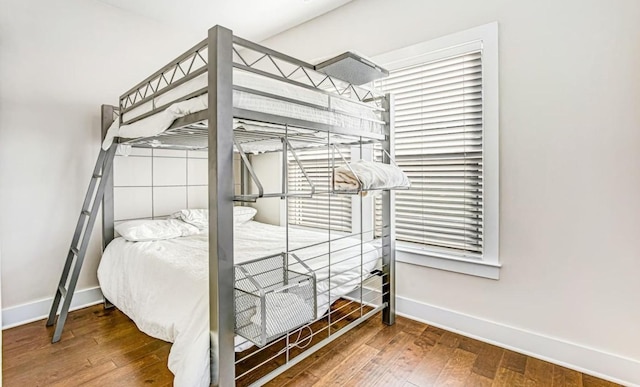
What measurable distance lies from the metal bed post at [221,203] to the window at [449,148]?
5.21 ft

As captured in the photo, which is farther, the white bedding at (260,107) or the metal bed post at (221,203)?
the white bedding at (260,107)

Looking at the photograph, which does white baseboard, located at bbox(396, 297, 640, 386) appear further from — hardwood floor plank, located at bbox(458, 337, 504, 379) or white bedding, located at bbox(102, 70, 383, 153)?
white bedding, located at bbox(102, 70, 383, 153)

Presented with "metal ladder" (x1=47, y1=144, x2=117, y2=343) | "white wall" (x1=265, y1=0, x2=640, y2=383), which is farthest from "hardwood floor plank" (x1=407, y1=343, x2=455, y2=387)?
"metal ladder" (x1=47, y1=144, x2=117, y2=343)

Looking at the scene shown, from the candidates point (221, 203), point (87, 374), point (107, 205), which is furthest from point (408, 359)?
point (107, 205)

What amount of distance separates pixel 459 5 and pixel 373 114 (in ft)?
3.14

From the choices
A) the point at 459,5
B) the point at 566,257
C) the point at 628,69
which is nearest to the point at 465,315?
the point at 566,257

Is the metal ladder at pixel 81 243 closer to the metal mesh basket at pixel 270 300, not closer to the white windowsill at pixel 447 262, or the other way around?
the metal mesh basket at pixel 270 300

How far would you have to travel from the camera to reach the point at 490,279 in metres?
2.31

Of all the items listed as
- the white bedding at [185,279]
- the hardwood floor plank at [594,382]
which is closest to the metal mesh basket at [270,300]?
the white bedding at [185,279]

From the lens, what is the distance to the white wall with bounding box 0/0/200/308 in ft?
8.26

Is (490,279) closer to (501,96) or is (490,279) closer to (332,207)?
(501,96)

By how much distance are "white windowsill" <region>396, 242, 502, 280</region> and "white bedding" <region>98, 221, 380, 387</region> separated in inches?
9.6

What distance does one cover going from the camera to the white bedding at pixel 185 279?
1.63m

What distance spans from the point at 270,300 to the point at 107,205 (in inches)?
80.6
